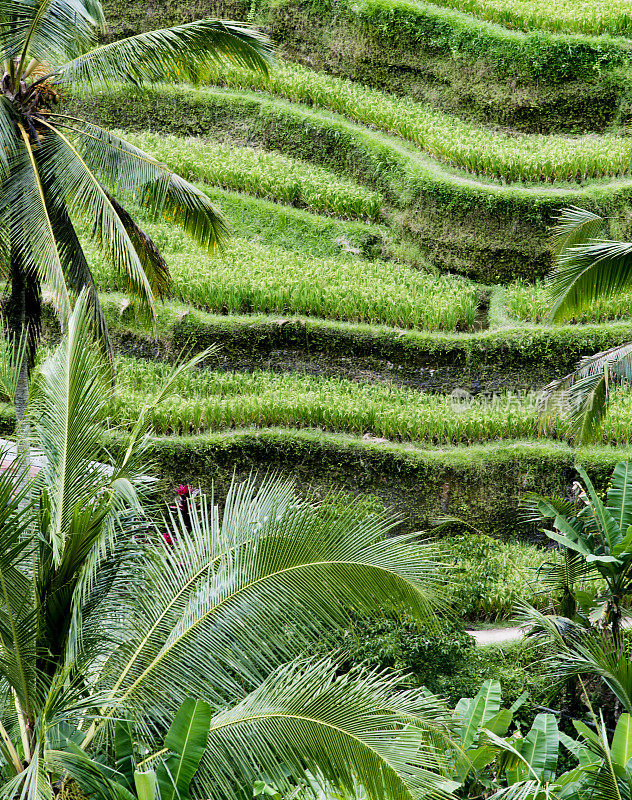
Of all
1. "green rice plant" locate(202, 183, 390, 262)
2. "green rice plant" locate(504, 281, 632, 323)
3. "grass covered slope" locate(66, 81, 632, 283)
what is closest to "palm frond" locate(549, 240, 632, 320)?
"green rice plant" locate(504, 281, 632, 323)

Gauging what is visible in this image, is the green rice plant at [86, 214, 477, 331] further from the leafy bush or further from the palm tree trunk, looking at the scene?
the leafy bush

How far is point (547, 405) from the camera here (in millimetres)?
7695

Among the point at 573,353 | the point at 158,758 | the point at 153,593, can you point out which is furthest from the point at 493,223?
the point at 158,758

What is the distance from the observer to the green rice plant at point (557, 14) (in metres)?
13.8

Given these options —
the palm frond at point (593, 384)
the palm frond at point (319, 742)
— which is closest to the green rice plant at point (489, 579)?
the palm frond at point (593, 384)

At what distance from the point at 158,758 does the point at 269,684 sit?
0.56m

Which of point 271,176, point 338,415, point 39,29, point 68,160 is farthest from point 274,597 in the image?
point 271,176

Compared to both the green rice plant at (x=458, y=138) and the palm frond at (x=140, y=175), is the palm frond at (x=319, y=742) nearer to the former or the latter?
the palm frond at (x=140, y=175)

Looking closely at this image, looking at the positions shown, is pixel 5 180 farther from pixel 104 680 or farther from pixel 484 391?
pixel 484 391

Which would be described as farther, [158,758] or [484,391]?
[484,391]

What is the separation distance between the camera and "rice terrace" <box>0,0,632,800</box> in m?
3.72

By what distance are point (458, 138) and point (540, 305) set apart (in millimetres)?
3509

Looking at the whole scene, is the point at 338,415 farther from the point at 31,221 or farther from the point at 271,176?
the point at 271,176

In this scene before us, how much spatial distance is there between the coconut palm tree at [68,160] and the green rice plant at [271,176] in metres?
5.96
